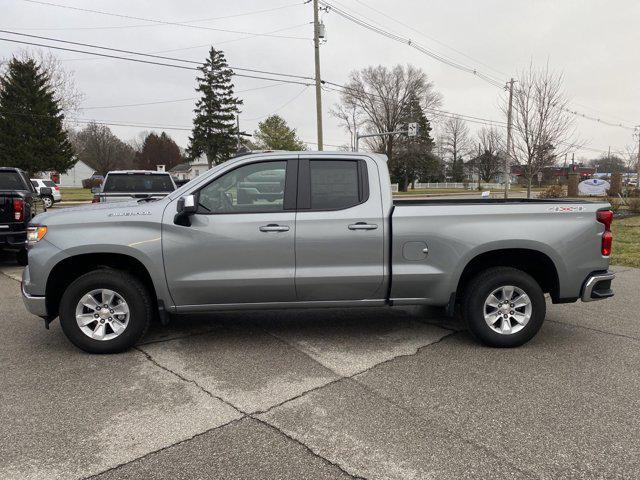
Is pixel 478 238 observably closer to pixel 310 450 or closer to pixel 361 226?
pixel 361 226

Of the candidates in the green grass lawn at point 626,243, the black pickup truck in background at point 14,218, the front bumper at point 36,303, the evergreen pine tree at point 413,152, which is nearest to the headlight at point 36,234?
the front bumper at point 36,303

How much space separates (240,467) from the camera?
2.74 metres

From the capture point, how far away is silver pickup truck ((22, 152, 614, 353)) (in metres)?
4.36

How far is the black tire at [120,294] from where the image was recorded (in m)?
4.37

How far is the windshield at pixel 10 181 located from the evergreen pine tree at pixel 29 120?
3713cm

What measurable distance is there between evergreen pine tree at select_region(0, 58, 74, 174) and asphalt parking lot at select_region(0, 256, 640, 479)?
142 ft

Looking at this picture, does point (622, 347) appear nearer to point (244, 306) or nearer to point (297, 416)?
point (297, 416)

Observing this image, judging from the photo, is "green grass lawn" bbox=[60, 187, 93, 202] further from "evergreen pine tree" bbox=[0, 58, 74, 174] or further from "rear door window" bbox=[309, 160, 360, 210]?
"rear door window" bbox=[309, 160, 360, 210]

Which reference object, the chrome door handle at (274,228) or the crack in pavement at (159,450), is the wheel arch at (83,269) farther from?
the crack in pavement at (159,450)

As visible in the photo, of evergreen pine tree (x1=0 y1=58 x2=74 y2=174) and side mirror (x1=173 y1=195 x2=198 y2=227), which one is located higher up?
evergreen pine tree (x1=0 y1=58 x2=74 y2=174)

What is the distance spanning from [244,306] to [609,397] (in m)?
3.07

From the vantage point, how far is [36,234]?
4395mm

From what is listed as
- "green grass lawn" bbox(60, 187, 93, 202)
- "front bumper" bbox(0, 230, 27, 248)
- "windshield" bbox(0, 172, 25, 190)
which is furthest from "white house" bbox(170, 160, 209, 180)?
"front bumper" bbox(0, 230, 27, 248)

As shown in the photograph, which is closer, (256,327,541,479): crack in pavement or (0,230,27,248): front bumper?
(256,327,541,479): crack in pavement
